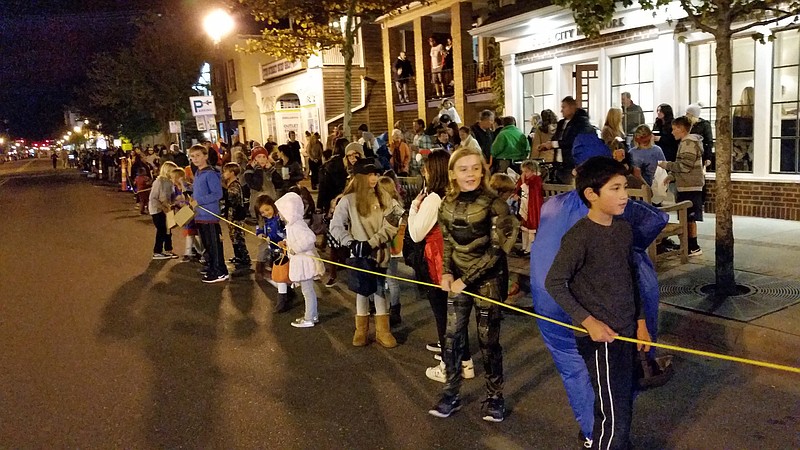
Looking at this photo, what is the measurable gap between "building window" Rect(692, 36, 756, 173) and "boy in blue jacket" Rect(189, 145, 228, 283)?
7806 millimetres

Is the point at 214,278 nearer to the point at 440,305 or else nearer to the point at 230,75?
the point at 440,305

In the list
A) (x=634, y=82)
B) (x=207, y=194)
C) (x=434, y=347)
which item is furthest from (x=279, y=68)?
(x=434, y=347)

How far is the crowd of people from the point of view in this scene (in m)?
3.24

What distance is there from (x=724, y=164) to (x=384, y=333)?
3699mm

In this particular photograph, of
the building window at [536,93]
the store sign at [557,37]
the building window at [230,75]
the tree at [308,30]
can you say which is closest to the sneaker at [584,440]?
the store sign at [557,37]

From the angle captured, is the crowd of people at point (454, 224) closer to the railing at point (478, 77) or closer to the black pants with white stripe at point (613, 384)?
the black pants with white stripe at point (613, 384)

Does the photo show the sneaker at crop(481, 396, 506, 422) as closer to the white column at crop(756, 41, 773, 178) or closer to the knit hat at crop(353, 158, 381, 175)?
the knit hat at crop(353, 158, 381, 175)

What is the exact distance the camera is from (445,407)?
464cm

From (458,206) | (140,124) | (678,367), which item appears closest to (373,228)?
(458,206)

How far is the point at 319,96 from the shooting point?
2577 centimetres

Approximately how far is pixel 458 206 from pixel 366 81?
21852 millimetres

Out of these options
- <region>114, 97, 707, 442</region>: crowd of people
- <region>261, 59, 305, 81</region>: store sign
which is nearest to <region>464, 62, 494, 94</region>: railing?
<region>114, 97, 707, 442</region>: crowd of people

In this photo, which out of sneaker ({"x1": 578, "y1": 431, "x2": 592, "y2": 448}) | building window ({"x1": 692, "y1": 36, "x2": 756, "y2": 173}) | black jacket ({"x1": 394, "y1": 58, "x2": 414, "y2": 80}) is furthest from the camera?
black jacket ({"x1": 394, "y1": 58, "x2": 414, "y2": 80})

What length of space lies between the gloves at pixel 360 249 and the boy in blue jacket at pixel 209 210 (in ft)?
12.3
